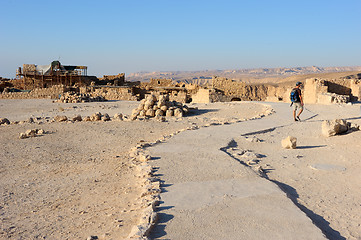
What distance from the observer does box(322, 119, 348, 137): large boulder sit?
7.12 metres

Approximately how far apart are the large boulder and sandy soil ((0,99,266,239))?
4.29 meters

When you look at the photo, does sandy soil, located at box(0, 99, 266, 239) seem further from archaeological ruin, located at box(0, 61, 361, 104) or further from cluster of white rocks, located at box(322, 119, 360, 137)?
archaeological ruin, located at box(0, 61, 361, 104)

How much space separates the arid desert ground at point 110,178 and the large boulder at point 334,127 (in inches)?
7.2

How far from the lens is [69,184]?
15.5 feet

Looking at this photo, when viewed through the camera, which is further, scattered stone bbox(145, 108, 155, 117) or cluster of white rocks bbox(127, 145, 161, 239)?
scattered stone bbox(145, 108, 155, 117)

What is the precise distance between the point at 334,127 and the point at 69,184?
5.83 meters

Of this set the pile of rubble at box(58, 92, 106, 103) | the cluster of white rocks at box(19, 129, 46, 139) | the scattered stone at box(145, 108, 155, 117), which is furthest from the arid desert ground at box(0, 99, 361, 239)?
the pile of rubble at box(58, 92, 106, 103)

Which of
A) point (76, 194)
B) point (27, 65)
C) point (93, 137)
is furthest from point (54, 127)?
point (27, 65)

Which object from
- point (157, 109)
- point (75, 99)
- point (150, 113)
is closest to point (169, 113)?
point (157, 109)

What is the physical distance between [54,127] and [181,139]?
499 centimetres

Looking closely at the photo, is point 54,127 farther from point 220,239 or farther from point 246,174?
point 220,239

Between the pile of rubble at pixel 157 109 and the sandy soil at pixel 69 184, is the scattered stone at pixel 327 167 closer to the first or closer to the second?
the sandy soil at pixel 69 184

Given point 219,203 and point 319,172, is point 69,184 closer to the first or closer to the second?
point 219,203

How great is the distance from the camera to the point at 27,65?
29953mm
